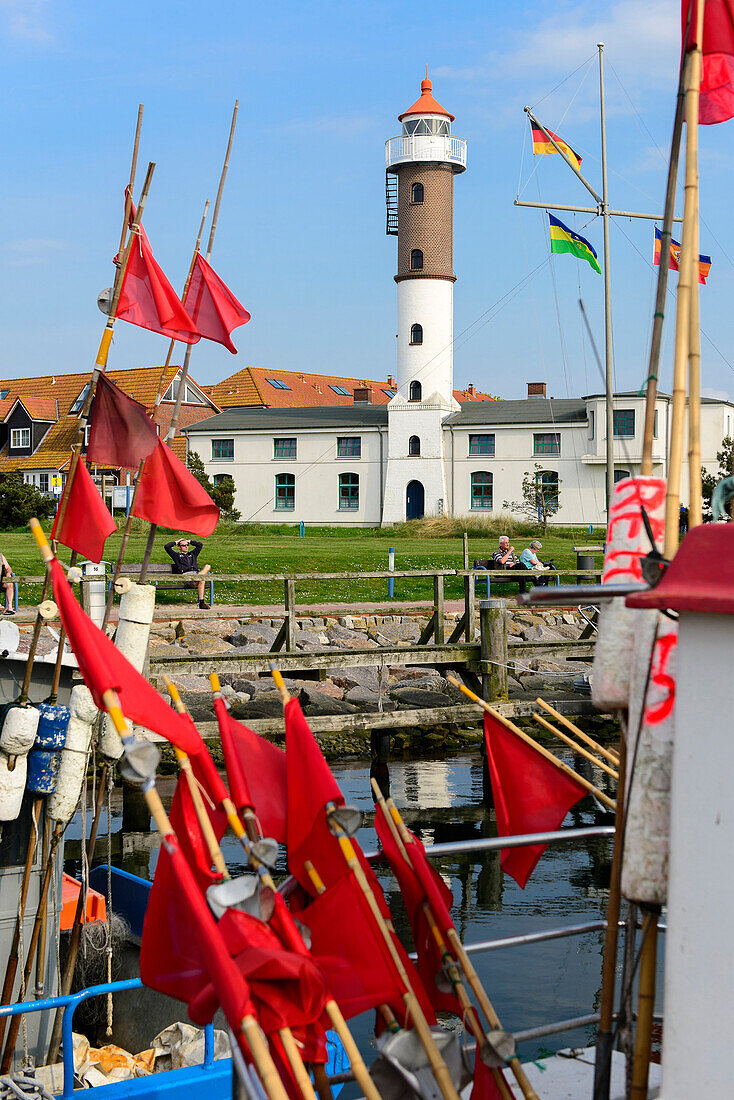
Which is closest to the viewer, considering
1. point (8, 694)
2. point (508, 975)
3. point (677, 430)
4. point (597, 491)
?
point (677, 430)

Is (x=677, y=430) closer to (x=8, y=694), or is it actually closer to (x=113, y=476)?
(x=8, y=694)

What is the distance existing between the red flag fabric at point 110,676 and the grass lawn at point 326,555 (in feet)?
67.2

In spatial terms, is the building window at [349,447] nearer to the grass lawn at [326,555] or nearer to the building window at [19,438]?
the grass lawn at [326,555]

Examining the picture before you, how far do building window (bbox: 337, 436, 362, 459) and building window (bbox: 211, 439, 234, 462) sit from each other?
5955 millimetres

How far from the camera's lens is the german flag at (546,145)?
2348 cm

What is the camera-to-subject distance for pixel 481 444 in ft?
167

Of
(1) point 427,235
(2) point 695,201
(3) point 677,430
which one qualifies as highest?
(1) point 427,235

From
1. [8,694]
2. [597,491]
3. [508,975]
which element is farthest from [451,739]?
[597,491]

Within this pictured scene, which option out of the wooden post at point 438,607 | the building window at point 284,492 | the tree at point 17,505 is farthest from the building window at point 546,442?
the wooden post at point 438,607

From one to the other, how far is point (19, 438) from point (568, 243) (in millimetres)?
44764

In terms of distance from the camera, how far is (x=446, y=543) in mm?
42031

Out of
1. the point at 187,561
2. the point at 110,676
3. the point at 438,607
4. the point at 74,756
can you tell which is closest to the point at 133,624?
the point at 74,756

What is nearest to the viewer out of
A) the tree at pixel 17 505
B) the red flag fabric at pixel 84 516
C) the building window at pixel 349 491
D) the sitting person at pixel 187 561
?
the red flag fabric at pixel 84 516

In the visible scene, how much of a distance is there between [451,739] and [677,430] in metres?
14.8
